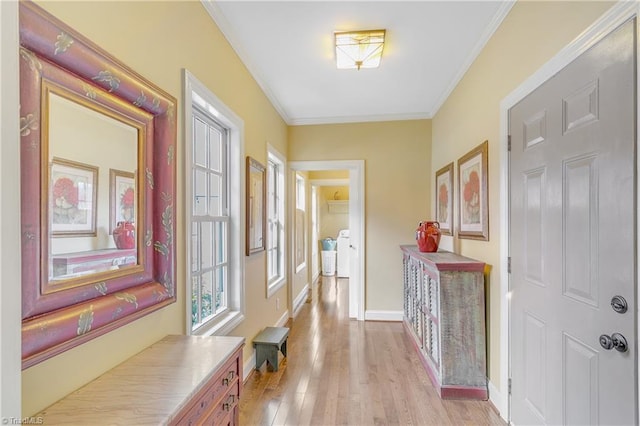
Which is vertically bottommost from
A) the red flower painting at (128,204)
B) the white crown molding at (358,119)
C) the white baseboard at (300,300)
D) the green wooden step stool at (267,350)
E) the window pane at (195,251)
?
the white baseboard at (300,300)

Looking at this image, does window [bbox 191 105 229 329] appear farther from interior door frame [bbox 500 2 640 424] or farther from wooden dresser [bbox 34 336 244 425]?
interior door frame [bbox 500 2 640 424]

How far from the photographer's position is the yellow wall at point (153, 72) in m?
0.96

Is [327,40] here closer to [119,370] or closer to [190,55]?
[190,55]

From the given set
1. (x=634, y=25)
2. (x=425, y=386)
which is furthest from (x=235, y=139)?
(x=425, y=386)

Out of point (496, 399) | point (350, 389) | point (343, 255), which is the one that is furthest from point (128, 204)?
point (343, 255)

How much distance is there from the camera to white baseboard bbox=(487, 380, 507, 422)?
6.77 feet

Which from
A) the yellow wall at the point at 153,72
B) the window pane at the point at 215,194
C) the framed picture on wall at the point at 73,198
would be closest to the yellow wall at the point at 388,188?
the yellow wall at the point at 153,72

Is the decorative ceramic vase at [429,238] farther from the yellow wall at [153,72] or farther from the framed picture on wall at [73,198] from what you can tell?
the framed picture on wall at [73,198]

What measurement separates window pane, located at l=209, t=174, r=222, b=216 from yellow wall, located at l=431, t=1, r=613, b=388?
2.08 metres

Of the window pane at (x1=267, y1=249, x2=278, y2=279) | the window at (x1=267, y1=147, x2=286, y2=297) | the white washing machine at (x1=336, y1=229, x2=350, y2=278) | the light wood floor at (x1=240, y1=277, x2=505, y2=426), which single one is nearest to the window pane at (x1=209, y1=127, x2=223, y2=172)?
the window at (x1=267, y1=147, x2=286, y2=297)

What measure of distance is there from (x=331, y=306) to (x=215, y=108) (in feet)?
11.7

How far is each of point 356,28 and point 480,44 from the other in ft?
3.30

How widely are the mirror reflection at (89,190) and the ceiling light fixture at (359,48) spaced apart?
171 centimetres

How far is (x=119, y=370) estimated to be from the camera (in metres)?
1.15
